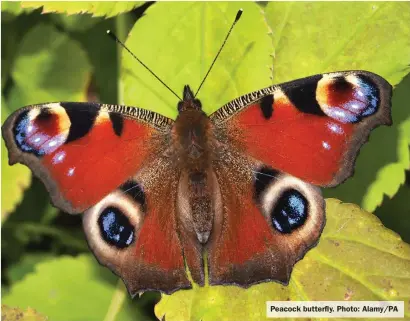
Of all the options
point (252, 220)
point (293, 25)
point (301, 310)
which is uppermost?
point (293, 25)

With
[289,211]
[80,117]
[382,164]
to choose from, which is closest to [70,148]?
[80,117]

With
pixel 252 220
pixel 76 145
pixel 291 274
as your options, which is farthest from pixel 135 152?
pixel 291 274

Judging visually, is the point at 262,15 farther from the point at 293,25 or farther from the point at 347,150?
the point at 347,150

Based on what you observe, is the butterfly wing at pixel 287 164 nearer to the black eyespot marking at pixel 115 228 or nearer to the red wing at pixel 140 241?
the red wing at pixel 140 241

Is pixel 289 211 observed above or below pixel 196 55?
below

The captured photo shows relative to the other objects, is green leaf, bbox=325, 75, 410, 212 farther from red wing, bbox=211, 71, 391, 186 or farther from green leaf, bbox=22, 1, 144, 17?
green leaf, bbox=22, 1, 144, 17

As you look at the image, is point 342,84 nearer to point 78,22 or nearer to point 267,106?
point 267,106

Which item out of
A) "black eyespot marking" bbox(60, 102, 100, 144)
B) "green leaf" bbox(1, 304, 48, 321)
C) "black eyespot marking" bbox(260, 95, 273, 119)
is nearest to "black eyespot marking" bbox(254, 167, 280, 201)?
"black eyespot marking" bbox(260, 95, 273, 119)
